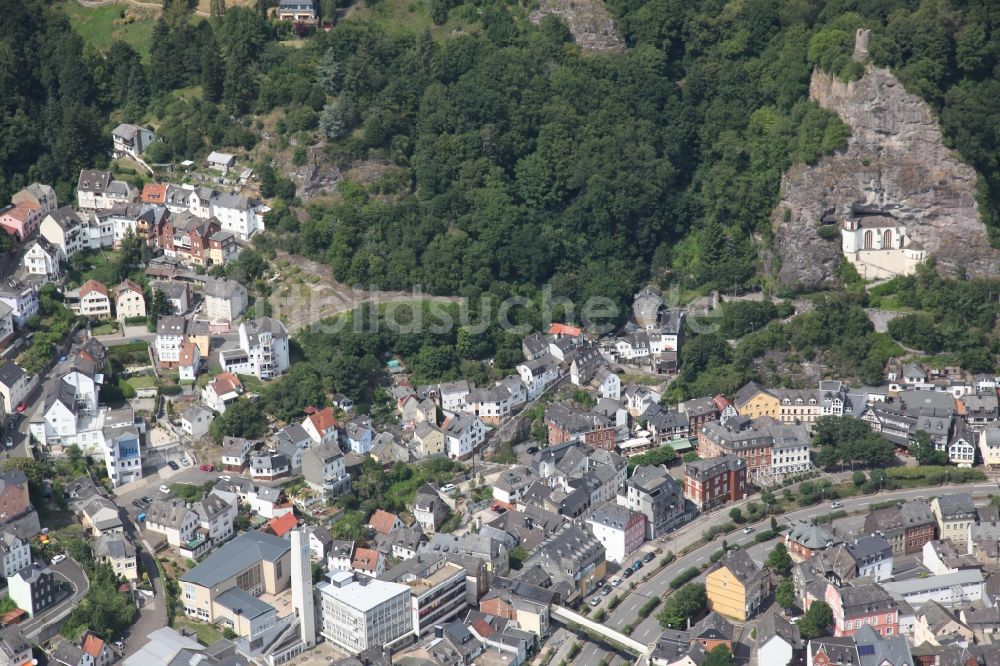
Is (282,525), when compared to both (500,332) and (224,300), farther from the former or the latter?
(500,332)

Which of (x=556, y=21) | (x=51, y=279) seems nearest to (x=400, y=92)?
(x=556, y=21)

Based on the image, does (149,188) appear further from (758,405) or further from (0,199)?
(758,405)

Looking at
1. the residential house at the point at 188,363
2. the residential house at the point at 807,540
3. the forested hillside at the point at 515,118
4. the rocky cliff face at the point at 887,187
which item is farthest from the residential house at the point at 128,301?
the residential house at the point at 807,540

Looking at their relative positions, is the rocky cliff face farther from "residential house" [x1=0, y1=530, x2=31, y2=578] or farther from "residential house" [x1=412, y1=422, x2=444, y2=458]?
"residential house" [x1=0, y1=530, x2=31, y2=578]

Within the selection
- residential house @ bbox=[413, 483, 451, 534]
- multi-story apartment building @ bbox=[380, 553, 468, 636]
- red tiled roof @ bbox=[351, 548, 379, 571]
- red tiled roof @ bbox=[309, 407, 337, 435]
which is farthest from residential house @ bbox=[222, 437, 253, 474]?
multi-story apartment building @ bbox=[380, 553, 468, 636]

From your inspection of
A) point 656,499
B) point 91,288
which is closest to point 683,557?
point 656,499

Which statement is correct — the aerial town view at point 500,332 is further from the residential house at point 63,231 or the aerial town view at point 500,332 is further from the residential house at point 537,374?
the residential house at point 63,231

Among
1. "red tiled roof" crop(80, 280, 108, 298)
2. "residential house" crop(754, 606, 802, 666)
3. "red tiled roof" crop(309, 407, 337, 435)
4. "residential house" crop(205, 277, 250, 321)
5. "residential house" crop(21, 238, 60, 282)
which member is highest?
"residential house" crop(21, 238, 60, 282)
